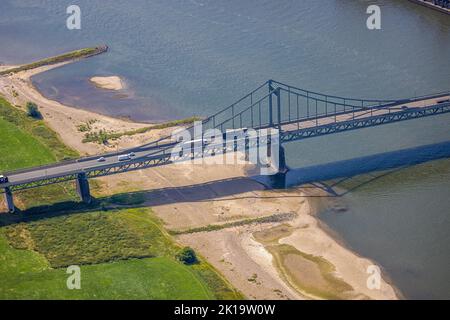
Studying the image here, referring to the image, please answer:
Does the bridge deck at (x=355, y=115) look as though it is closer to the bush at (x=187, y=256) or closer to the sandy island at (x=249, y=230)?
the sandy island at (x=249, y=230)

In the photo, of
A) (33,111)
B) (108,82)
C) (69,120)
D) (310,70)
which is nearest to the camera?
(69,120)

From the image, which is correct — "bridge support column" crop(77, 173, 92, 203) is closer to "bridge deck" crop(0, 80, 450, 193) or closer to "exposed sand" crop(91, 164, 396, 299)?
"bridge deck" crop(0, 80, 450, 193)

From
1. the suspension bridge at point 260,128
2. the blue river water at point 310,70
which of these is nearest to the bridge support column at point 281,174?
the suspension bridge at point 260,128

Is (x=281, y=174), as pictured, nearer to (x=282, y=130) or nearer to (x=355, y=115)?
(x=282, y=130)

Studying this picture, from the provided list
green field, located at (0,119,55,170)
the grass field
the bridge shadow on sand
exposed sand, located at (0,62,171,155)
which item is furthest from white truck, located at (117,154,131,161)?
green field, located at (0,119,55,170)

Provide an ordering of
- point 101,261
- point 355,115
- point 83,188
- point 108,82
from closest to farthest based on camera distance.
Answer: point 101,261
point 83,188
point 355,115
point 108,82

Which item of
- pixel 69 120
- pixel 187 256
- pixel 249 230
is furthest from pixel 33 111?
pixel 187 256

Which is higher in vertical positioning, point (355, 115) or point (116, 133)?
point (355, 115)

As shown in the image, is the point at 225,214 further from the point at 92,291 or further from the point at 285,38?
the point at 285,38
